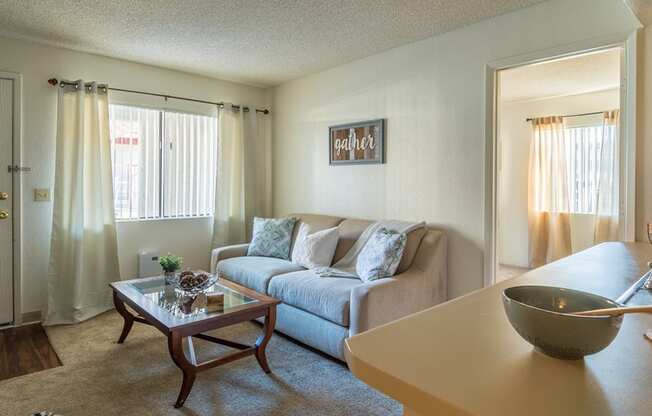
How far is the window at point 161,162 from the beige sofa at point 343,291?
47.6 inches

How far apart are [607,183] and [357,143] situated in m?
3.45

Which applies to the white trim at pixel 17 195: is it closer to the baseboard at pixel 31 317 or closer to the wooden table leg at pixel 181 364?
the baseboard at pixel 31 317

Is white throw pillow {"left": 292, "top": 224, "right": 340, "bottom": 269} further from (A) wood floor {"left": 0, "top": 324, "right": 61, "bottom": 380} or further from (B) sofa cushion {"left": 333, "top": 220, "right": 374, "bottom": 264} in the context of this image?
(A) wood floor {"left": 0, "top": 324, "right": 61, "bottom": 380}

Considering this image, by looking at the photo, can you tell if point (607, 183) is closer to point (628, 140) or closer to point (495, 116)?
point (495, 116)

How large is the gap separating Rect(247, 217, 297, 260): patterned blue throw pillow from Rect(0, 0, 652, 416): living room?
0.02 m

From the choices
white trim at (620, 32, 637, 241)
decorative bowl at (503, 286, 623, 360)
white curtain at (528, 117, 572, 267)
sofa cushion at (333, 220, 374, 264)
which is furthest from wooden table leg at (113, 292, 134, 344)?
white curtain at (528, 117, 572, 267)

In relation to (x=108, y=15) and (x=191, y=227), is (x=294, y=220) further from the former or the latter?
(x=108, y=15)

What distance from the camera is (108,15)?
284cm

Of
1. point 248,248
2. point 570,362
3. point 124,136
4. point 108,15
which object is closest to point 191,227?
point 248,248

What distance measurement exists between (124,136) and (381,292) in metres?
3.02

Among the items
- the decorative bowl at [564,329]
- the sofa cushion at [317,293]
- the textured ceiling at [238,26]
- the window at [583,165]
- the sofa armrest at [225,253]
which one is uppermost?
the textured ceiling at [238,26]

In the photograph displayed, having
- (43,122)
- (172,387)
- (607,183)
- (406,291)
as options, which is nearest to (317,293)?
(406,291)

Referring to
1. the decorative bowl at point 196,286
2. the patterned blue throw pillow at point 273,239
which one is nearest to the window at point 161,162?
the patterned blue throw pillow at point 273,239

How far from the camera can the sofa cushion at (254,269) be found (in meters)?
3.22
